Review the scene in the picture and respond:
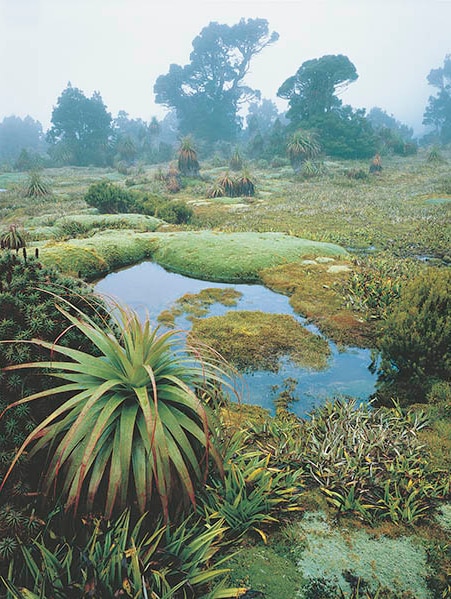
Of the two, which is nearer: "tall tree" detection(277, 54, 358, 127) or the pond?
the pond

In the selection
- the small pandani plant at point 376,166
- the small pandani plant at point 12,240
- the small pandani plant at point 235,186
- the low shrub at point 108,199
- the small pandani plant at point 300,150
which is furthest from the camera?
the small pandani plant at point 300,150

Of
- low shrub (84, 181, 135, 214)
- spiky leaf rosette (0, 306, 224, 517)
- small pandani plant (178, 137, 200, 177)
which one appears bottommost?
spiky leaf rosette (0, 306, 224, 517)

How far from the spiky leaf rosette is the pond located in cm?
57

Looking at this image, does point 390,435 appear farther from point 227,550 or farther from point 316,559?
point 227,550

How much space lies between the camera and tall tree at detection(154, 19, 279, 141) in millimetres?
82438

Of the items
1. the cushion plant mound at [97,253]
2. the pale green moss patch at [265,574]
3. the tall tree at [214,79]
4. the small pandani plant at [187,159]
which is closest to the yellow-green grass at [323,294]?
the pale green moss patch at [265,574]

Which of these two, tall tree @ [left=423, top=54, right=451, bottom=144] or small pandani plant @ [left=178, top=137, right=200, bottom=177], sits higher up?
tall tree @ [left=423, top=54, right=451, bottom=144]

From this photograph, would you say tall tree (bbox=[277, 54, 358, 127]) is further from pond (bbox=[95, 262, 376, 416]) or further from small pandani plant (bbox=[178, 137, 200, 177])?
pond (bbox=[95, 262, 376, 416])

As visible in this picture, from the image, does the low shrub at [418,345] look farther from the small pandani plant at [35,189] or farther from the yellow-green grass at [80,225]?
the small pandani plant at [35,189]

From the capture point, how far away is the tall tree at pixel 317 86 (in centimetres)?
5528

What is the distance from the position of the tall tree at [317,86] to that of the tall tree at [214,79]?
25.8 m

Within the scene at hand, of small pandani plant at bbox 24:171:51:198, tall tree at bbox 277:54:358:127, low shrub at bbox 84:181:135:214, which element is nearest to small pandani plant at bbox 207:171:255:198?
low shrub at bbox 84:181:135:214

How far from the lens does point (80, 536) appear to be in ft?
8.48

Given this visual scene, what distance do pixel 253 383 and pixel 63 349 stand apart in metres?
3.32
